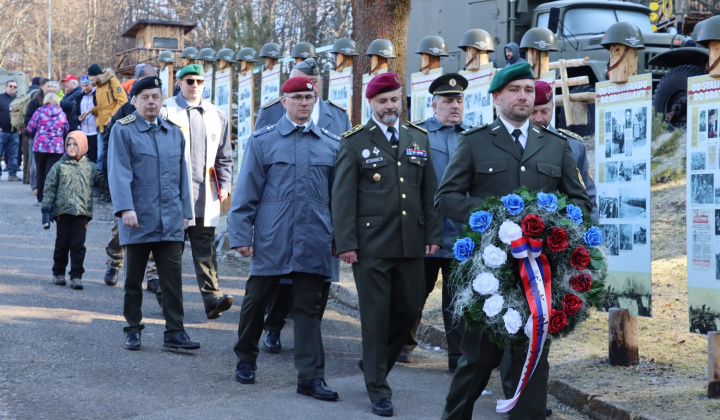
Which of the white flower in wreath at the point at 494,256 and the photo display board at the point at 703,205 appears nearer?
the white flower in wreath at the point at 494,256

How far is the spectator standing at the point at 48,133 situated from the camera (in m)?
16.1

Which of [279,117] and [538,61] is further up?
[538,61]

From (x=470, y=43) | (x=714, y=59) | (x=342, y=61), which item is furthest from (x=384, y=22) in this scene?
(x=714, y=59)

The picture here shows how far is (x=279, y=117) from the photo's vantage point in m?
8.33

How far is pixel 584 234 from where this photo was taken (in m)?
4.65

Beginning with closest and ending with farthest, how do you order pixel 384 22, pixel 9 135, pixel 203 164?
1. pixel 203 164
2. pixel 384 22
3. pixel 9 135

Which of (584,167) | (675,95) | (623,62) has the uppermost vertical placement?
(675,95)

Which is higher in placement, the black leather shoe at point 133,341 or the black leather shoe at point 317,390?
the black leather shoe at point 133,341

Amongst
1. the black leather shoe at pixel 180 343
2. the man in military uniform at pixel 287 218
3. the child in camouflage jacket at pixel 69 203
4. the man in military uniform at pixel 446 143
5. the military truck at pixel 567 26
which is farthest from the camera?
the military truck at pixel 567 26

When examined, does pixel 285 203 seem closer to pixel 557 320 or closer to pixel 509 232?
pixel 509 232

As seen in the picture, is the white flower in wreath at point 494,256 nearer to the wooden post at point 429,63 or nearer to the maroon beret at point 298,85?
the maroon beret at point 298,85

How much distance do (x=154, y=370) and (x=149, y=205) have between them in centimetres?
129

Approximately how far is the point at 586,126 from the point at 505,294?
11208mm

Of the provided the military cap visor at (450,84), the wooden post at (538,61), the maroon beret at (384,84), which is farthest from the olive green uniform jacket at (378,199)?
the wooden post at (538,61)
